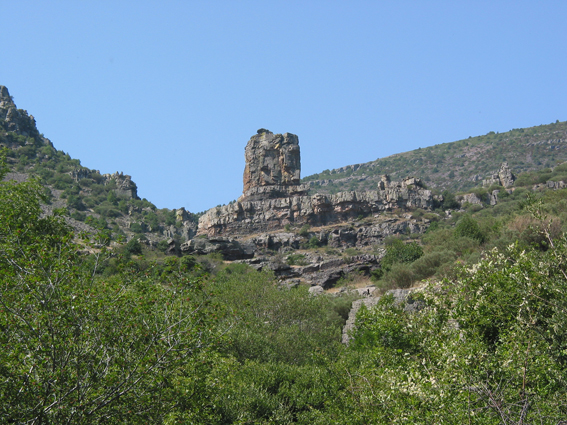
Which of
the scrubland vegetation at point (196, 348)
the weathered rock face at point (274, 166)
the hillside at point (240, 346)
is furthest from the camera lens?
the weathered rock face at point (274, 166)

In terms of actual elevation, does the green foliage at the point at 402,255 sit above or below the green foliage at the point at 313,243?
below

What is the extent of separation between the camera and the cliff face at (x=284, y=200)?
81.5 meters

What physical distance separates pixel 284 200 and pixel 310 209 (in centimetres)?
461

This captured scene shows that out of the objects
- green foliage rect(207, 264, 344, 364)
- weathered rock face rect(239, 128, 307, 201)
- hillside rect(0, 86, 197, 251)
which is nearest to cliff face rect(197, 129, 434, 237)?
weathered rock face rect(239, 128, 307, 201)

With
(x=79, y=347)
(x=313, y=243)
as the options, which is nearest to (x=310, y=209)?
(x=313, y=243)

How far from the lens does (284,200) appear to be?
83312 millimetres

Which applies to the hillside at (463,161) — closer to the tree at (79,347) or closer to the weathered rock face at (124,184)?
the weathered rock face at (124,184)

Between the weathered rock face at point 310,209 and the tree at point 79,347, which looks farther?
the weathered rock face at point 310,209

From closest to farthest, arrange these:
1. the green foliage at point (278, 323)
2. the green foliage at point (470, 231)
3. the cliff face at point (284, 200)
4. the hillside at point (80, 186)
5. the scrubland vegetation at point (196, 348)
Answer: the scrubland vegetation at point (196, 348) < the green foliage at point (278, 323) < the green foliage at point (470, 231) < the hillside at point (80, 186) < the cliff face at point (284, 200)

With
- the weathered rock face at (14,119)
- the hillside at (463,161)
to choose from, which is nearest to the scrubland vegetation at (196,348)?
the weathered rock face at (14,119)

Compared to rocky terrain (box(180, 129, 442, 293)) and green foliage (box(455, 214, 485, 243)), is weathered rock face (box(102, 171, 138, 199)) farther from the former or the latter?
green foliage (box(455, 214, 485, 243))

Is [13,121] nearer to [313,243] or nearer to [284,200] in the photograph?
[284,200]

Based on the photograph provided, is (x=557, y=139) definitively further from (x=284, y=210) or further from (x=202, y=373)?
(x=202, y=373)

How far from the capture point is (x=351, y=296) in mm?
33438
